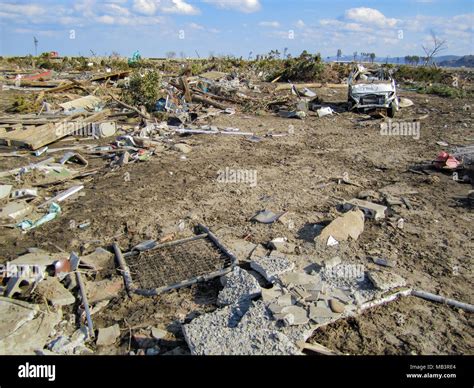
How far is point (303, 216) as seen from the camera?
5.57 meters

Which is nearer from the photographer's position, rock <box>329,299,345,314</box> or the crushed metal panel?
rock <box>329,299,345,314</box>

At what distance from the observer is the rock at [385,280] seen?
3670mm

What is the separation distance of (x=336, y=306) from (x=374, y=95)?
10.9m

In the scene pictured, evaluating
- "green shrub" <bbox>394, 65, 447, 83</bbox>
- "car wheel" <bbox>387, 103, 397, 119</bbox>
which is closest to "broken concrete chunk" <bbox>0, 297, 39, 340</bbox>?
"car wheel" <bbox>387, 103, 397, 119</bbox>

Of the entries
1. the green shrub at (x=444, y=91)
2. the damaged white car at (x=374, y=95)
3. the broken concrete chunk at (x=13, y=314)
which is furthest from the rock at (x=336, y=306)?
the green shrub at (x=444, y=91)

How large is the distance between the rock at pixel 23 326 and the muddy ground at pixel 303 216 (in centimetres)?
45

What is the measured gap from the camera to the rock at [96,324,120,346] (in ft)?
10.5

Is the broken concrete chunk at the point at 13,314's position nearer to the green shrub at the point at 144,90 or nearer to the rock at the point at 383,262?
the rock at the point at 383,262

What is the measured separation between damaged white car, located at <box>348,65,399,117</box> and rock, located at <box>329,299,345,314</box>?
10662 millimetres

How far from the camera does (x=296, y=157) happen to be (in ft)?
28.3

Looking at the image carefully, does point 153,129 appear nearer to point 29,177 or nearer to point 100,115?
point 100,115

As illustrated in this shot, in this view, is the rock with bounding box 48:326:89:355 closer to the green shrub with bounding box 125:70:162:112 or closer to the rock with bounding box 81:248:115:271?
the rock with bounding box 81:248:115:271
